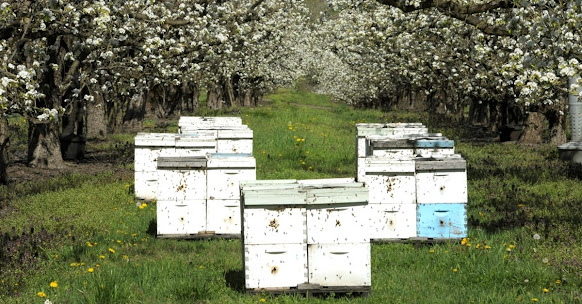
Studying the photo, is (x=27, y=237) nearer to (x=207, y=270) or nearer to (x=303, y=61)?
(x=207, y=270)

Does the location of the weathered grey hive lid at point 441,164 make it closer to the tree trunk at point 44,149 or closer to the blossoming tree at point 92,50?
the blossoming tree at point 92,50

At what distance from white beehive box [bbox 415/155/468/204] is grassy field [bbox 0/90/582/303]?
0.80 metres

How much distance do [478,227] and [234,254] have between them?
4.71 metres

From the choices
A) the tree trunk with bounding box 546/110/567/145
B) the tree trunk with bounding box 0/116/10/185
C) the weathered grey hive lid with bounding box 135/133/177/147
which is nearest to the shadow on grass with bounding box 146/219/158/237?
the weathered grey hive lid with bounding box 135/133/177/147

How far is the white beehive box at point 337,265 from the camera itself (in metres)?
9.70

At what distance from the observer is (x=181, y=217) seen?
44.9 ft

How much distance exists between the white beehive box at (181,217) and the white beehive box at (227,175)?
33cm

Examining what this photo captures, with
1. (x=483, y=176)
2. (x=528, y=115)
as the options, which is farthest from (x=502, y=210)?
(x=528, y=115)

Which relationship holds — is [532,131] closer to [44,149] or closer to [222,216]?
[44,149]

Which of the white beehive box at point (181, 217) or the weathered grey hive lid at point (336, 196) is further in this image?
the white beehive box at point (181, 217)

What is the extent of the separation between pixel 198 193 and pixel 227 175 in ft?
1.97

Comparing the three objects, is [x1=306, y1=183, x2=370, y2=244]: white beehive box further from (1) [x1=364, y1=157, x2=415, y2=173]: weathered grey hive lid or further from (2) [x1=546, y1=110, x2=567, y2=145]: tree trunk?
(2) [x1=546, y1=110, x2=567, y2=145]: tree trunk

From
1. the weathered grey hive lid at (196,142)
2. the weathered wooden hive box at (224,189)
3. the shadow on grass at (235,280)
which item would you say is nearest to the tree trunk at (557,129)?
the weathered grey hive lid at (196,142)

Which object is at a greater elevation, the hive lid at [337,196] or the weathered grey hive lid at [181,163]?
the weathered grey hive lid at [181,163]
